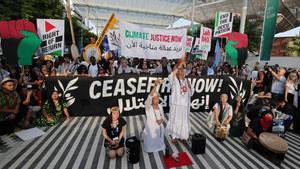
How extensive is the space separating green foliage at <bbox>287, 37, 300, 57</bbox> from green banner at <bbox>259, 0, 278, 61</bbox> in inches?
490

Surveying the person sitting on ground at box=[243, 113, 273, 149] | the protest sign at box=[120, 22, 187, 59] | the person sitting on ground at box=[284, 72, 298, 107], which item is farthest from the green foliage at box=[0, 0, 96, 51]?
the person sitting on ground at box=[284, 72, 298, 107]

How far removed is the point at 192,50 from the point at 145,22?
111 feet

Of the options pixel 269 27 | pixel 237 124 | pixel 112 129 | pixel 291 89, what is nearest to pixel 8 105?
pixel 112 129

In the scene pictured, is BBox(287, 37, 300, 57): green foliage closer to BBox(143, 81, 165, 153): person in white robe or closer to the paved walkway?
the paved walkway

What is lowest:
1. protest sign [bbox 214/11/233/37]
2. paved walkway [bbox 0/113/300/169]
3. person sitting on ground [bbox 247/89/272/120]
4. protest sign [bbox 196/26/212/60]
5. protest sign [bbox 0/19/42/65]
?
paved walkway [bbox 0/113/300/169]

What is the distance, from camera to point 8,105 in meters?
5.16

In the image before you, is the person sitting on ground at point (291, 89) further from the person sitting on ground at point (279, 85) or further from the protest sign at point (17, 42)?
the protest sign at point (17, 42)

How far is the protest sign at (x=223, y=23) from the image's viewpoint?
368 inches

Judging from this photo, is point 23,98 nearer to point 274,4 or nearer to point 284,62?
point 274,4

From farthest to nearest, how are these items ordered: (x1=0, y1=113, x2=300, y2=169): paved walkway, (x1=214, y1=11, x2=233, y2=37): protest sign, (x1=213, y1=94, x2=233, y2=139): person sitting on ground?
(x1=214, y1=11, x2=233, y2=37): protest sign < (x1=213, y1=94, x2=233, y2=139): person sitting on ground < (x1=0, y1=113, x2=300, y2=169): paved walkway

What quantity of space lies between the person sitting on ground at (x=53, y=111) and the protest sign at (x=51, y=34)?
174cm

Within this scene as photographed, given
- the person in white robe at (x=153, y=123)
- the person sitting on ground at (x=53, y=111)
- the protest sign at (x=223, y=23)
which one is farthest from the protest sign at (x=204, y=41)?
the person sitting on ground at (x=53, y=111)

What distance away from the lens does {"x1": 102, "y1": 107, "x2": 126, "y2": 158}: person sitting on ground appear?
414 centimetres

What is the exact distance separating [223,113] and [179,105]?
1.38 metres
